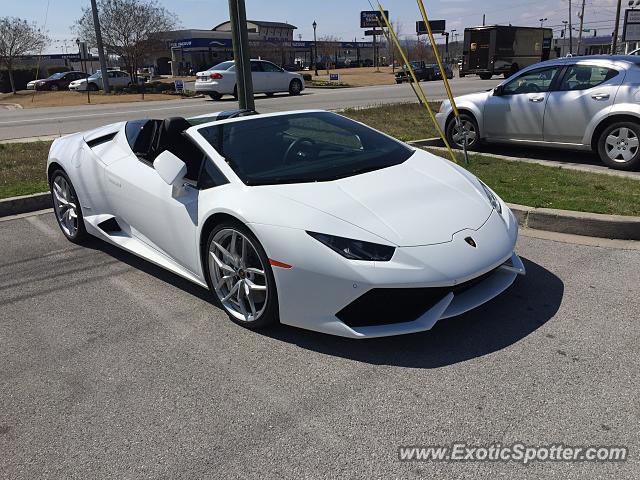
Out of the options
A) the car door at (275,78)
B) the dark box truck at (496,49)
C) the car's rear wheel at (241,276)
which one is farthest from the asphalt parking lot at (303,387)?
the dark box truck at (496,49)

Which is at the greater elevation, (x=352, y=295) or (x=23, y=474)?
(x=352, y=295)

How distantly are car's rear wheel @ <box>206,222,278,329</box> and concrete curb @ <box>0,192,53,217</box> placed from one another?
4.22 m

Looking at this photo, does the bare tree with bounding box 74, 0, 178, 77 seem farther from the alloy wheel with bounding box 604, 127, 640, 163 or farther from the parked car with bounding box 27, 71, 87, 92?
the alloy wheel with bounding box 604, 127, 640, 163

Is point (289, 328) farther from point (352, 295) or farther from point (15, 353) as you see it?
point (15, 353)

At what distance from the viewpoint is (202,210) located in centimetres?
383

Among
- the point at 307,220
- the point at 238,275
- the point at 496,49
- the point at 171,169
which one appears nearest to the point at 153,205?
the point at 171,169

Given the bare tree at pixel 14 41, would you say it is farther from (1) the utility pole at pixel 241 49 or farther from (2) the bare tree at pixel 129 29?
(1) the utility pole at pixel 241 49

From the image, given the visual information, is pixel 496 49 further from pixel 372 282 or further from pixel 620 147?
pixel 372 282

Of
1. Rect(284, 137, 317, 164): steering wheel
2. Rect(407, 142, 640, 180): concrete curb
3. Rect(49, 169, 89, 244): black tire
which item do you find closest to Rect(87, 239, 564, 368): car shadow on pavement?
Rect(284, 137, 317, 164): steering wheel

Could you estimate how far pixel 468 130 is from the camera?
912 centimetres

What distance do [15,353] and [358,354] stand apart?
2.14 meters

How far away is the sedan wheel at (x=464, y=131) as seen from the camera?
353 inches

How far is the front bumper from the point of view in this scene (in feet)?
10.2

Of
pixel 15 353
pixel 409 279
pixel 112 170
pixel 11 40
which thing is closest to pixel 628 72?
pixel 409 279
